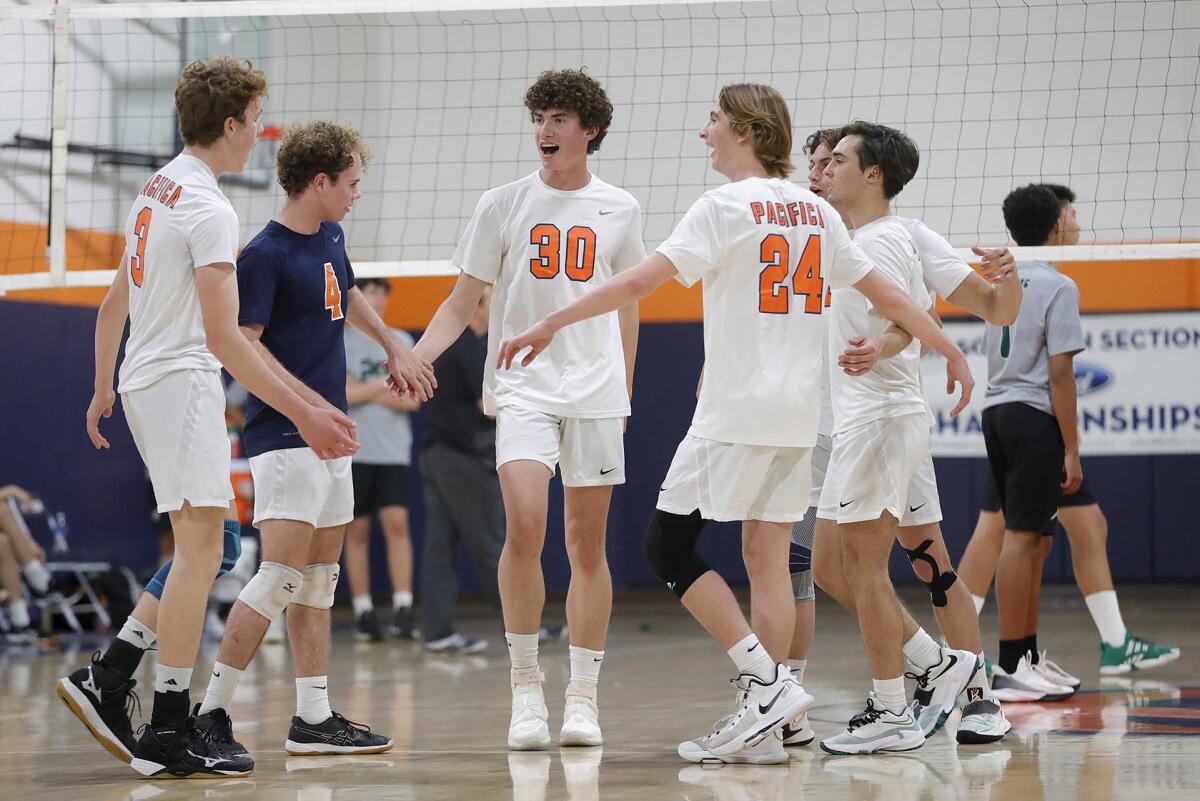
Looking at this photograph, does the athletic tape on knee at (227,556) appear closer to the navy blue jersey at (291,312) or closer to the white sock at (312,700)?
the navy blue jersey at (291,312)

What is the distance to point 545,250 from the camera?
15.9 feet

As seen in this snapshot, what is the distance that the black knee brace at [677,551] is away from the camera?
4.37 m

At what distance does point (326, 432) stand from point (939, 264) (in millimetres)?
2073

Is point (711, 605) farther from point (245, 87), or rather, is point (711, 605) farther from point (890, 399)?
point (245, 87)

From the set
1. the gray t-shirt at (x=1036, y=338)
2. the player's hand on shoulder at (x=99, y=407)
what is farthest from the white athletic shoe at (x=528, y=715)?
the gray t-shirt at (x=1036, y=338)

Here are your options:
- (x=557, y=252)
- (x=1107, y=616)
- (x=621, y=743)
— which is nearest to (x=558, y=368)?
(x=557, y=252)

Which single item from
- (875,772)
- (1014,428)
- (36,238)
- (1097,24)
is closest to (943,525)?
(1097,24)

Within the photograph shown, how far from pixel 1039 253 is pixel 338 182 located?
293 centimetres

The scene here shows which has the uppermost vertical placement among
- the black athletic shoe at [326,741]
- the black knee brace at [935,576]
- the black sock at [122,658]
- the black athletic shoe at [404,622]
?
the black knee brace at [935,576]

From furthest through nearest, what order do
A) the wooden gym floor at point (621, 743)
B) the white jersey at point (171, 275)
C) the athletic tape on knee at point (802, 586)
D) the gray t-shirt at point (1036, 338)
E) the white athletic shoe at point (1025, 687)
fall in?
the gray t-shirt at point (1036, 338) → the white athletic shoe at point (1025, 687) → the athletic tape on knee at point (802, 586) → the white jersey at point (171, 275) → the wooden gym floor at point (621, 743)

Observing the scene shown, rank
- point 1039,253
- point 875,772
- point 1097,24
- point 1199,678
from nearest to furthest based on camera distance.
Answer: point 875,772 < point 1039,253 < point 1199,678 < point 1097,24

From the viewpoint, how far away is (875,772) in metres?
4.12

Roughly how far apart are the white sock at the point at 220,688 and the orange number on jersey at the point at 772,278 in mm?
1953

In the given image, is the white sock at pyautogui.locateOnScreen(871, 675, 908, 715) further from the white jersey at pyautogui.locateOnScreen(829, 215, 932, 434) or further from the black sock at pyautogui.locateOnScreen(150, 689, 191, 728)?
the black sock at pyautogui.locateOnScreen(150, 689, 191, 728)
